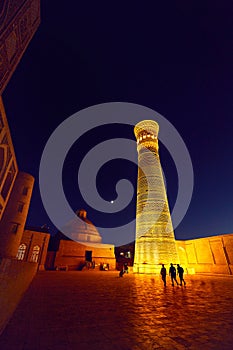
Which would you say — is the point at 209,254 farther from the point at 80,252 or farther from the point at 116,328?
the point at 116,328

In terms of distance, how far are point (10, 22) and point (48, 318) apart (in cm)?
1338

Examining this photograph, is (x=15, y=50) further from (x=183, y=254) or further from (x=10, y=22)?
(x=183, y=254)

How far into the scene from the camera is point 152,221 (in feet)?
61.6

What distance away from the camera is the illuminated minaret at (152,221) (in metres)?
17.6

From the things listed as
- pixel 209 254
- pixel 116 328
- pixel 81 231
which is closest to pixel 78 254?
pixel 81 231

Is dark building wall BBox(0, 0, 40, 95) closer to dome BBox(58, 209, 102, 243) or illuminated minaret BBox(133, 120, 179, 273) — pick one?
illuminated minaret BBox(133, 120, 179, 273)

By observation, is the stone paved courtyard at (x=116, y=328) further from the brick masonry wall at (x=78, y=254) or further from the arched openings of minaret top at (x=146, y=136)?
the brick masonry wall at (x=78, y=254)

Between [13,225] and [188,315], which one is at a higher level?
[13,225]

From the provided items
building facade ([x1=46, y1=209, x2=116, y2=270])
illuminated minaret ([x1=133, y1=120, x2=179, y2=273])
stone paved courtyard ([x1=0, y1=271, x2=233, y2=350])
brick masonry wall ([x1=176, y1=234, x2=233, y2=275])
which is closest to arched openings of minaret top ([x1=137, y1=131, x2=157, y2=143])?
illuminated minaret ([x1=133, y1=120, x2=179, y2=273])

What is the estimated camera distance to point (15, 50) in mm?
11312

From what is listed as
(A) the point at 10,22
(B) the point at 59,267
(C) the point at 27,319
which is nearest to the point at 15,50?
(A) the point at 10,22

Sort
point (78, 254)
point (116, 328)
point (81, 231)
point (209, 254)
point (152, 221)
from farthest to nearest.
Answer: point (81, 231) < point (78, 254) < point (209, 254) < point (152, 221) < point (116, 328)

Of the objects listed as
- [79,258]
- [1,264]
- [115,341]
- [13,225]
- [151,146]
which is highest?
[151,146]

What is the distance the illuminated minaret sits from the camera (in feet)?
57.6
